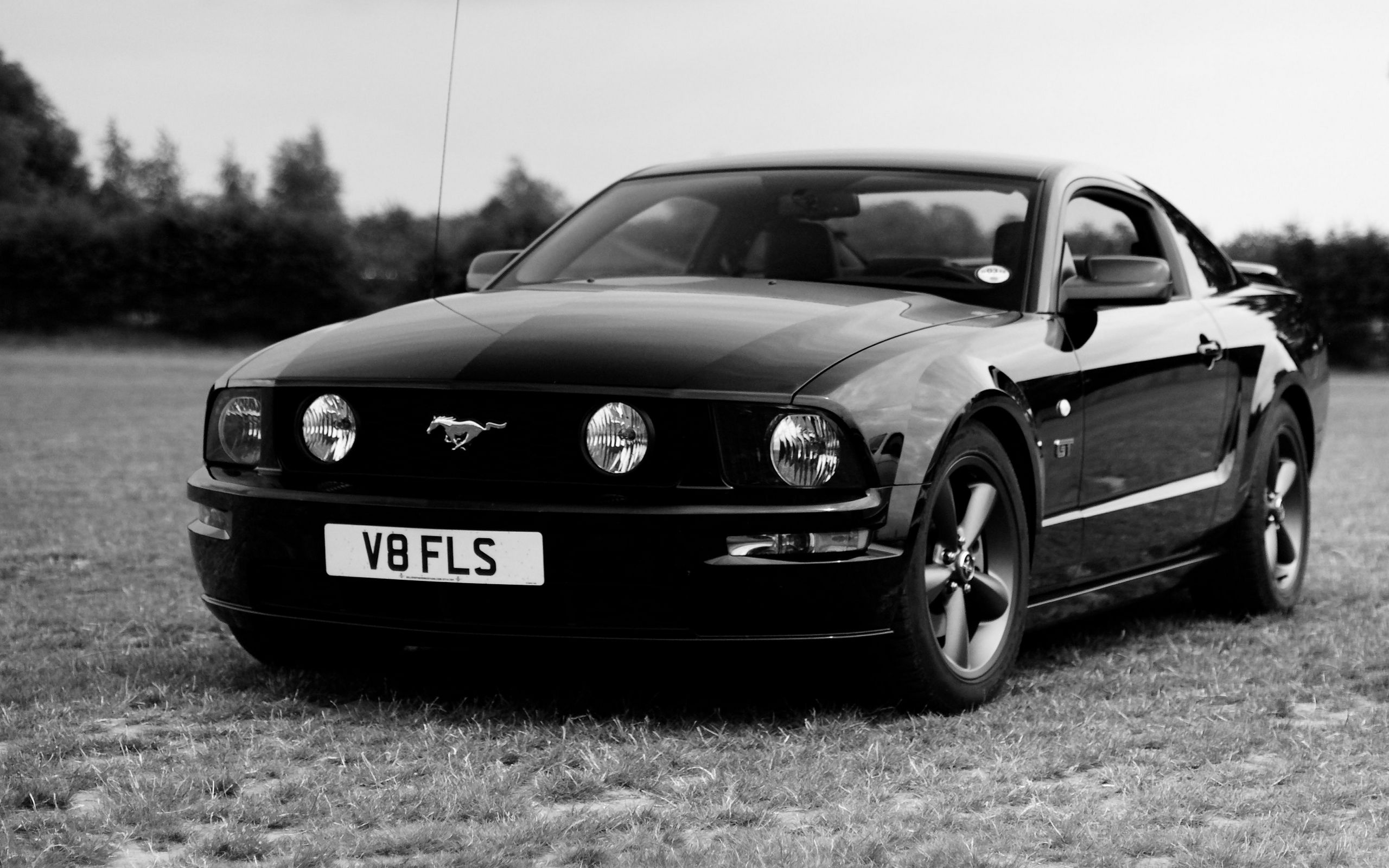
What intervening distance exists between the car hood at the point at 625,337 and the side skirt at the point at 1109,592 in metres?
0.80

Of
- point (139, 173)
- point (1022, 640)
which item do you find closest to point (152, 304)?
point (1022, 640)

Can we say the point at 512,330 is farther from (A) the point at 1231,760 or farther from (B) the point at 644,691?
(A) the point at 1231,760

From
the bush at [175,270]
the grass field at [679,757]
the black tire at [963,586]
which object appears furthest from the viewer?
the bush at [175,270]

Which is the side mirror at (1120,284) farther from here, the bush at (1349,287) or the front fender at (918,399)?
the bush at (1349,287)

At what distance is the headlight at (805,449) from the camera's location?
13.0ft

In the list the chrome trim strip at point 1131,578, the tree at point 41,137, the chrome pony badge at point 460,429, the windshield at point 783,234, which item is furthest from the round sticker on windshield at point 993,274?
the tree at point 41,137

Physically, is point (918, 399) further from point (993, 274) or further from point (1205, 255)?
point (1205, 255)

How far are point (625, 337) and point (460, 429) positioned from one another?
0.42m

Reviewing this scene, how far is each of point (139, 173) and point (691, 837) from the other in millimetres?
113194

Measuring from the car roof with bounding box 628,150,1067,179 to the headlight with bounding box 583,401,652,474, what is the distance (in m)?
1.84

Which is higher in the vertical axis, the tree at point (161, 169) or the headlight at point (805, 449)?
the tree at point (161, 169)

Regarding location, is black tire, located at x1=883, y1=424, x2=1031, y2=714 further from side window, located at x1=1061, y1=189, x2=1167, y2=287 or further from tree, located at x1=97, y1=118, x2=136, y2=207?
tree, located at x1=97, y1=118, x2=136, y2=207

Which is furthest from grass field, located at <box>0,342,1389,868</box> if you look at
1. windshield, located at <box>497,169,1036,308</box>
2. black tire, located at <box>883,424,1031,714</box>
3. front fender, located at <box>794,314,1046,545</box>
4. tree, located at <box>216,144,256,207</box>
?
tree, located at <box>216,144,256,207</box>

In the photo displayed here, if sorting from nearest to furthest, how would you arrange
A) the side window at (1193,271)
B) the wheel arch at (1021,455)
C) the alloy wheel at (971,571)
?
the alloy wheel at (971,571) → the wheel arch at (1021,455) → the side window at (1193,271)
